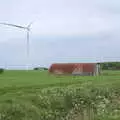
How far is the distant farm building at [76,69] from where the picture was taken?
244 feet

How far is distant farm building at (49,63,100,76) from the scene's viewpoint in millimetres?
74438

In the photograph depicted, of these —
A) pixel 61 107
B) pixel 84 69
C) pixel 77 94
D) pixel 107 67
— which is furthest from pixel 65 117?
pixel 107 67

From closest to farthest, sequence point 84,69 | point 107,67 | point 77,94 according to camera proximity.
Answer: point 77,94, point 84,69, point 107,67

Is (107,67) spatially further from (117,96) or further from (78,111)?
(78,111)

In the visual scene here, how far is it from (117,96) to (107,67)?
69.5m

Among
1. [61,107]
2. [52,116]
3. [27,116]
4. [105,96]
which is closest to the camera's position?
[27,116]

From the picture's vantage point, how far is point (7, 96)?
27.4 metres

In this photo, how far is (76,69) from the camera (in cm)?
Answer: 7775

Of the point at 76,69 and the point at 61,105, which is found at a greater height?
the point at 76,69

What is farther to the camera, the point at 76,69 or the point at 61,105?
the point at 76,69

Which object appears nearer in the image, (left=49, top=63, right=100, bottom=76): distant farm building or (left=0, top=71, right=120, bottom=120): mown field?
(left=0, top=71, right=120, bottom=120): mown field

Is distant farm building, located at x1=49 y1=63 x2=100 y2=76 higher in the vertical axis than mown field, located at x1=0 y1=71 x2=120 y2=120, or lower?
higher

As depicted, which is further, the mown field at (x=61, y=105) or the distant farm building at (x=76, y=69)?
the distant farm building at (x=76, y=69)

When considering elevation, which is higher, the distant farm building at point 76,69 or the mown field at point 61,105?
the distant farm building at point 76,69
